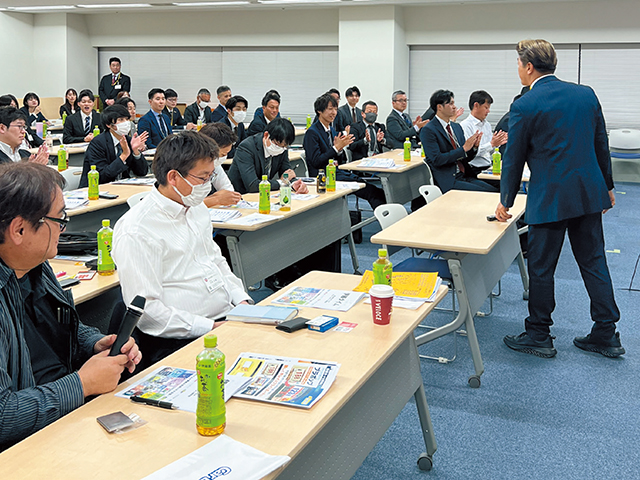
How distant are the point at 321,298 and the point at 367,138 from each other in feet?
20.2

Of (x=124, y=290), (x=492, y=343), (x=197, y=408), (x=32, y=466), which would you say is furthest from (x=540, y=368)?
(x=32, y=466)

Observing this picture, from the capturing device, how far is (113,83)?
13.5 metres

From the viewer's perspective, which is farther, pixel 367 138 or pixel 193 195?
pixel 367 138

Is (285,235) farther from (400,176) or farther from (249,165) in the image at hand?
(400,176)

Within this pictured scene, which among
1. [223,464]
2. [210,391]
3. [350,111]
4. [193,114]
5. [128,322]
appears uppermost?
[193,114]

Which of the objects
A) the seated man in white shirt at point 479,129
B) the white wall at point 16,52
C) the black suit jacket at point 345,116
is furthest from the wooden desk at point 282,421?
the white wall at point 16,52

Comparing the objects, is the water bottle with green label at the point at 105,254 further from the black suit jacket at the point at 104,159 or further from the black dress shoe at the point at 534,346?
the black suit jacket at the point at 104,159

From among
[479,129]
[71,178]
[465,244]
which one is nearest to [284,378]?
[465,244]

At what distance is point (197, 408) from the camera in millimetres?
1572

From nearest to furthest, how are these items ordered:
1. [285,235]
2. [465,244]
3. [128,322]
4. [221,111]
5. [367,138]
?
1. [128,322]
2. [465,244]
3. [285,235]
4. [367,138]
5. [221,111]

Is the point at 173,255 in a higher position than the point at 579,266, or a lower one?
higher

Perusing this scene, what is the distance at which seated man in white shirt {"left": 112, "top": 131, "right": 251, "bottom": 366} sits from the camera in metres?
2.44

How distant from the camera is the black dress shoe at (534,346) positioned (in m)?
3.94

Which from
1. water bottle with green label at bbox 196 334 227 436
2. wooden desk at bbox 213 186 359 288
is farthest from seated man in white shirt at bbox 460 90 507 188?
water bottle with green label at bbox 196 334 227 436
